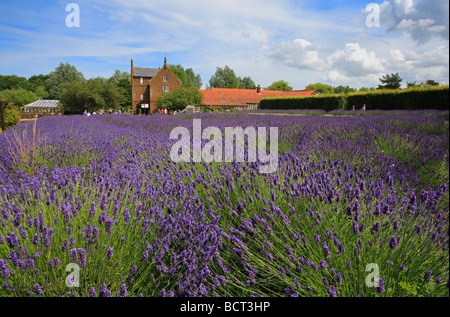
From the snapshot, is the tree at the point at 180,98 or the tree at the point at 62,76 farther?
the tree at the point at 62,76

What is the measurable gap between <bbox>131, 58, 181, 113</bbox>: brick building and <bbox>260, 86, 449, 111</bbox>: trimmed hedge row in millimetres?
24302

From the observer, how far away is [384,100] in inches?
918

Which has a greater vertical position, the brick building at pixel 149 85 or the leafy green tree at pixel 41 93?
the leafy green tree at pixel 41 93

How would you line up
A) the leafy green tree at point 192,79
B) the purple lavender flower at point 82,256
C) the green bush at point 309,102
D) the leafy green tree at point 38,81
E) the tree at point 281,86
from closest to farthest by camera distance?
the purple lavender flower at point 82,256
the green bush at point 309,102
the leafy green tree at point 192,79
the tree at point 281,86
the leafy green tree at point 38,81

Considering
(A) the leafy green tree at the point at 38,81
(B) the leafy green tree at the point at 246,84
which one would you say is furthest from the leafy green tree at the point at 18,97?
(B) the leafy green tree at the point at 246,84

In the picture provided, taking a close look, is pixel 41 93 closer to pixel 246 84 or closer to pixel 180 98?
pixel 246 84

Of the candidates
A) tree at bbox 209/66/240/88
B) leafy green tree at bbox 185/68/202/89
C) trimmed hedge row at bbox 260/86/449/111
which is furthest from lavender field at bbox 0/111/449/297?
leafy green tree at bbox 185/68/202/89

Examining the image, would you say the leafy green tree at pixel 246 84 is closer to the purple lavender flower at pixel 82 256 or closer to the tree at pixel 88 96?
the tree at pixel 88 96

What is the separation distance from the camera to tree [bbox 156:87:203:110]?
43406 millimetres

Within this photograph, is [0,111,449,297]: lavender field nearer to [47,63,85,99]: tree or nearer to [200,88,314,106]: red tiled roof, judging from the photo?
[200,88,314,106]: red tiled roof

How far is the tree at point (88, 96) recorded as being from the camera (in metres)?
39.7

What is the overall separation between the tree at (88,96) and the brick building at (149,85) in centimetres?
923

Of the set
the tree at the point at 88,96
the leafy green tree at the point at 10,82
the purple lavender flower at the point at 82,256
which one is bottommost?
the purple lavender flower at the point at 82,256
